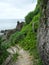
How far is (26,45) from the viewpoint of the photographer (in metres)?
15.6

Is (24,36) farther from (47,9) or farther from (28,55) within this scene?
(47,9)

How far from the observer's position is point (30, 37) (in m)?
16.4

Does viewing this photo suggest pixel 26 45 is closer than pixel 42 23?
No

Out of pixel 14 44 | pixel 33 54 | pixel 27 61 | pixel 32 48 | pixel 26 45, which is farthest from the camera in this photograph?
pixel 14 44

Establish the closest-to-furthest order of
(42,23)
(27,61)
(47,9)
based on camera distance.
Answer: (47,9)
(42,23)
(27,61)

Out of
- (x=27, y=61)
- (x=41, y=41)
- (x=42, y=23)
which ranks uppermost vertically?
(x=42, y=23)

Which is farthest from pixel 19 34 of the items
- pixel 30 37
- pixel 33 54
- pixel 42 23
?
pixel 42 23

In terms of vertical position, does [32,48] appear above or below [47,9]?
below

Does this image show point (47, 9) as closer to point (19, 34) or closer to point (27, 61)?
point (27, 61)

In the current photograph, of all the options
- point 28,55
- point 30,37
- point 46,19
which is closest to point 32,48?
point 28,55

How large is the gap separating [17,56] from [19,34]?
510 cm

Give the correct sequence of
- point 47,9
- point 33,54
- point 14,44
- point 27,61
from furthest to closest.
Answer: point 14,44, point 33,54, point 27,61, point 47,9

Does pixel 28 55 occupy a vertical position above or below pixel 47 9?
below

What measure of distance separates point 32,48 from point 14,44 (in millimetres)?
3260
